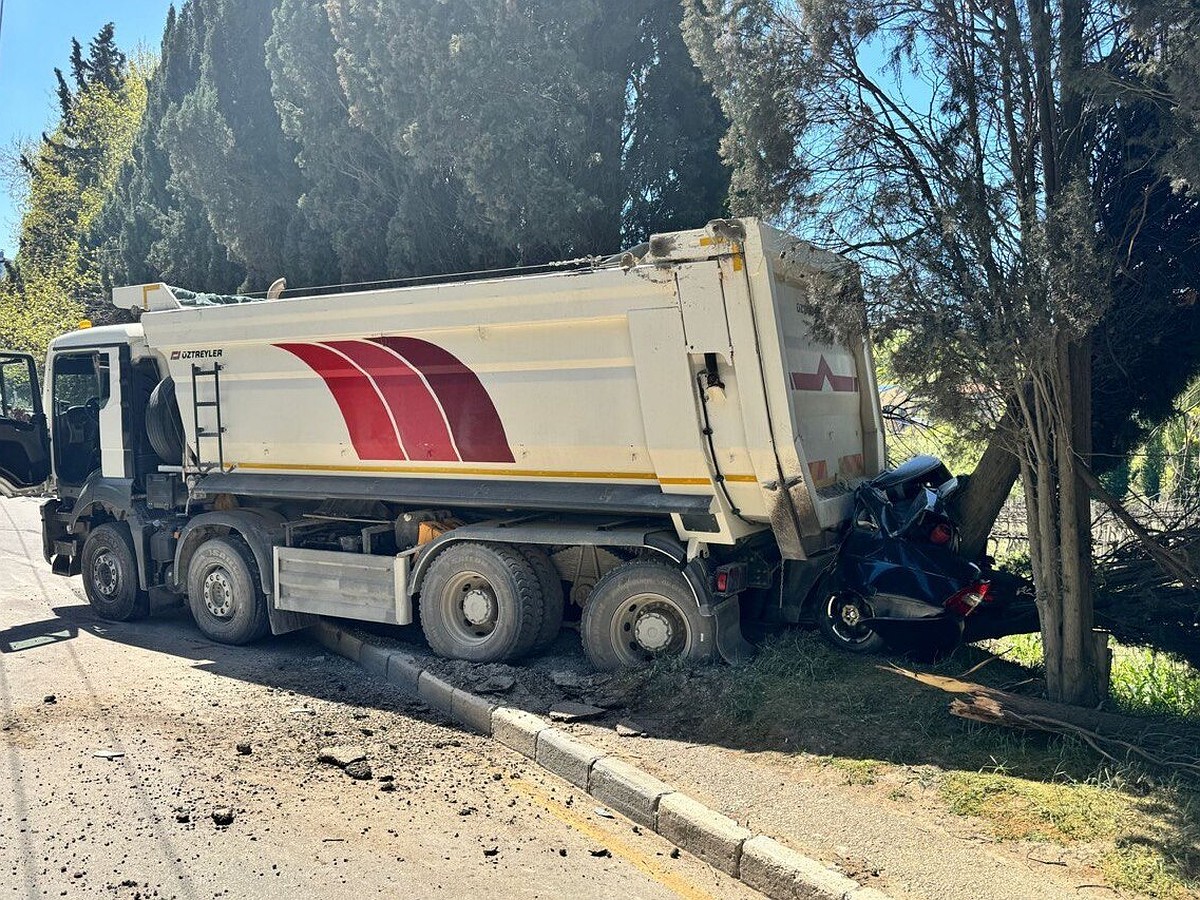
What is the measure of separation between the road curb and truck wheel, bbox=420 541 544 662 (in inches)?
16.6

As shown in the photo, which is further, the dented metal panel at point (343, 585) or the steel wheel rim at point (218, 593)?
the steel wheel rim at point (218, 593)

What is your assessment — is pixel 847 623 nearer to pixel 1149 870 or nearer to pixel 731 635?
pixel 731 635

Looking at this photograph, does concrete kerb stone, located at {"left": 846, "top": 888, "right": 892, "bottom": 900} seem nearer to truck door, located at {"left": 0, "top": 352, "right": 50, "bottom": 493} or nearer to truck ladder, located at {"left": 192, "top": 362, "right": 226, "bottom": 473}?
truck ladder, located at {"left": 192, "top": 362, "right": 226, "bottom": 473}

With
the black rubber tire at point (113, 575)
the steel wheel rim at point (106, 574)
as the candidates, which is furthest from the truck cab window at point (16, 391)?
the steel wheel rim at point (106, 574)

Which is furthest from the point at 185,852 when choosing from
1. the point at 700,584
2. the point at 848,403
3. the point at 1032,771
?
the point at 848,403

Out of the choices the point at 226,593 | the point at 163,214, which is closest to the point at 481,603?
the point at 226,593

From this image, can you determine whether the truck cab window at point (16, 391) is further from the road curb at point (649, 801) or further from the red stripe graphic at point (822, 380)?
the red stripe graphic at point (822, 380)

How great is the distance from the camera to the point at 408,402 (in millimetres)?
7363

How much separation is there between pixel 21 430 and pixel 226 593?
330 cm

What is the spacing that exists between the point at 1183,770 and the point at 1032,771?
0.67 m

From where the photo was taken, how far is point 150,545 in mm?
9125

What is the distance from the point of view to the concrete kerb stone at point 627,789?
15.3 feet

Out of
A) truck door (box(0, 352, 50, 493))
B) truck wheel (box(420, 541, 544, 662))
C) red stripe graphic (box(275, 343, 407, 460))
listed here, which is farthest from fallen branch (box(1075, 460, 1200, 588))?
truck door (box(0, 352, 50, 493))

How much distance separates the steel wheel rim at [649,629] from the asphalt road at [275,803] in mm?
1299
